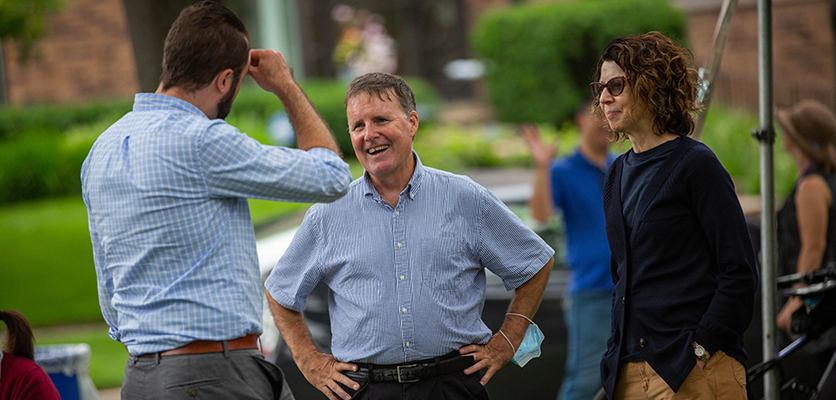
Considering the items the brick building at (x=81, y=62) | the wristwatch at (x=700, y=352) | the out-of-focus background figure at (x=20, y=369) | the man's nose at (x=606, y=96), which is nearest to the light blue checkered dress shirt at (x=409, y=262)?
the man's nose at (x=606, y=96)

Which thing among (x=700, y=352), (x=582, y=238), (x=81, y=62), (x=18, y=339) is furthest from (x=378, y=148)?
(x=81, y=62)

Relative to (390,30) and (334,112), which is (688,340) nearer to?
(334,112)

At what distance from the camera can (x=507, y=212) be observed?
2.84 m

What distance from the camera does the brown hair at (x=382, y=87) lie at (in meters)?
2.75

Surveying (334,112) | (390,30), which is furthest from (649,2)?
(390,30)

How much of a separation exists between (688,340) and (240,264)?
4.47ft

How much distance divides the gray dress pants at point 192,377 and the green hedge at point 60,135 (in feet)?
28.2

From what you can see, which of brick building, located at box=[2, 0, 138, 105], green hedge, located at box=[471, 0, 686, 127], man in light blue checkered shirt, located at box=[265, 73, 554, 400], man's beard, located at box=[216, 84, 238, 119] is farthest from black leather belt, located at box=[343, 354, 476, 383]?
brick building, located at box=[2, 0, 138, 105]

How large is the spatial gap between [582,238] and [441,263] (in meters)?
1.87

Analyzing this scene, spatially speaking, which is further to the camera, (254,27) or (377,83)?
(254,27)

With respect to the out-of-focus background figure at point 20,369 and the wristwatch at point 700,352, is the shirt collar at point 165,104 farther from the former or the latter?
the wristwatch at point 700,352

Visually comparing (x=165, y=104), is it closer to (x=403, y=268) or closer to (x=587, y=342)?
(x=403, y=268)

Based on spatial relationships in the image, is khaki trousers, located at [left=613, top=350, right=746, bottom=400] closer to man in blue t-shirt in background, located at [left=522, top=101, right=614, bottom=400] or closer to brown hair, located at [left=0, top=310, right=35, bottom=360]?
man in blue t-shirt in background, located at [left=522, top=101, right=614, bottom=400]

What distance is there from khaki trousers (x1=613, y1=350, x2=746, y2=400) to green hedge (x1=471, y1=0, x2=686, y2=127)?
12980mm
